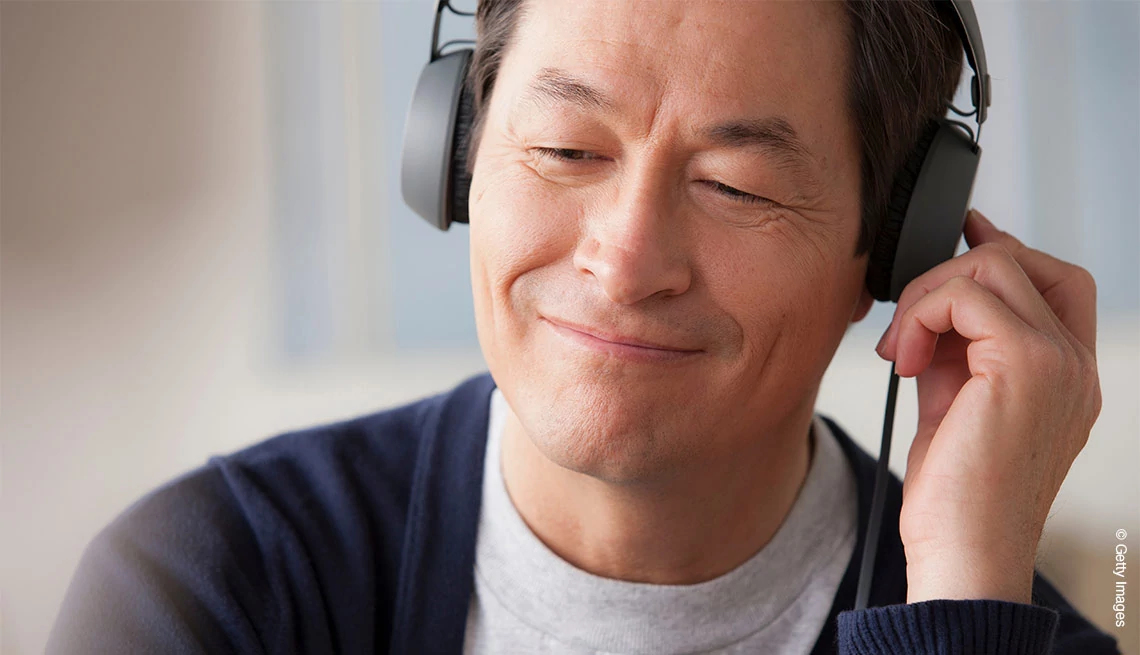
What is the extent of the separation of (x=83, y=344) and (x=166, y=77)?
89 cm

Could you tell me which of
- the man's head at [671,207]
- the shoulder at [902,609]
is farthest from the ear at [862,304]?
the shoulder at [902,609]

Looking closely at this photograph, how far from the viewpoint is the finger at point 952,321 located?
112 cm

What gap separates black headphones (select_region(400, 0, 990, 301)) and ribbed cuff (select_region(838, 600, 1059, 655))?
396 mm

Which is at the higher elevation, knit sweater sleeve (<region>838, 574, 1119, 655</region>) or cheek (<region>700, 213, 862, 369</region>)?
cheek (<region>700, 213, 862, 369</region>)

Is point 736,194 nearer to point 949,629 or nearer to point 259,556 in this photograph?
point 949,629

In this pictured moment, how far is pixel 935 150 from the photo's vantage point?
1150mm

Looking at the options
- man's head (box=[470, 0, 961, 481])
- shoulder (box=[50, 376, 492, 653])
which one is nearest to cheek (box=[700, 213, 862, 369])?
man's head (box=[470, 0, 961, 481])

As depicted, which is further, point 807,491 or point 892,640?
point 807,491

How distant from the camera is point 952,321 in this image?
1147 millimetres

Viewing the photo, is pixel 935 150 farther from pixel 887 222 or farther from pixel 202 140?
pixel 202 140

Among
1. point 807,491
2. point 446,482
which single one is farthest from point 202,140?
point 807,491

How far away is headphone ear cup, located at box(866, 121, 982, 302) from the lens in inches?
45.1

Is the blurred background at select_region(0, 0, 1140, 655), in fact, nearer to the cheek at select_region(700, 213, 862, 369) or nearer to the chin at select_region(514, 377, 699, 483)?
the cheek at select_region(700, 213, 862, 369)

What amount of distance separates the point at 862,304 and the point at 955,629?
457 millimetres
